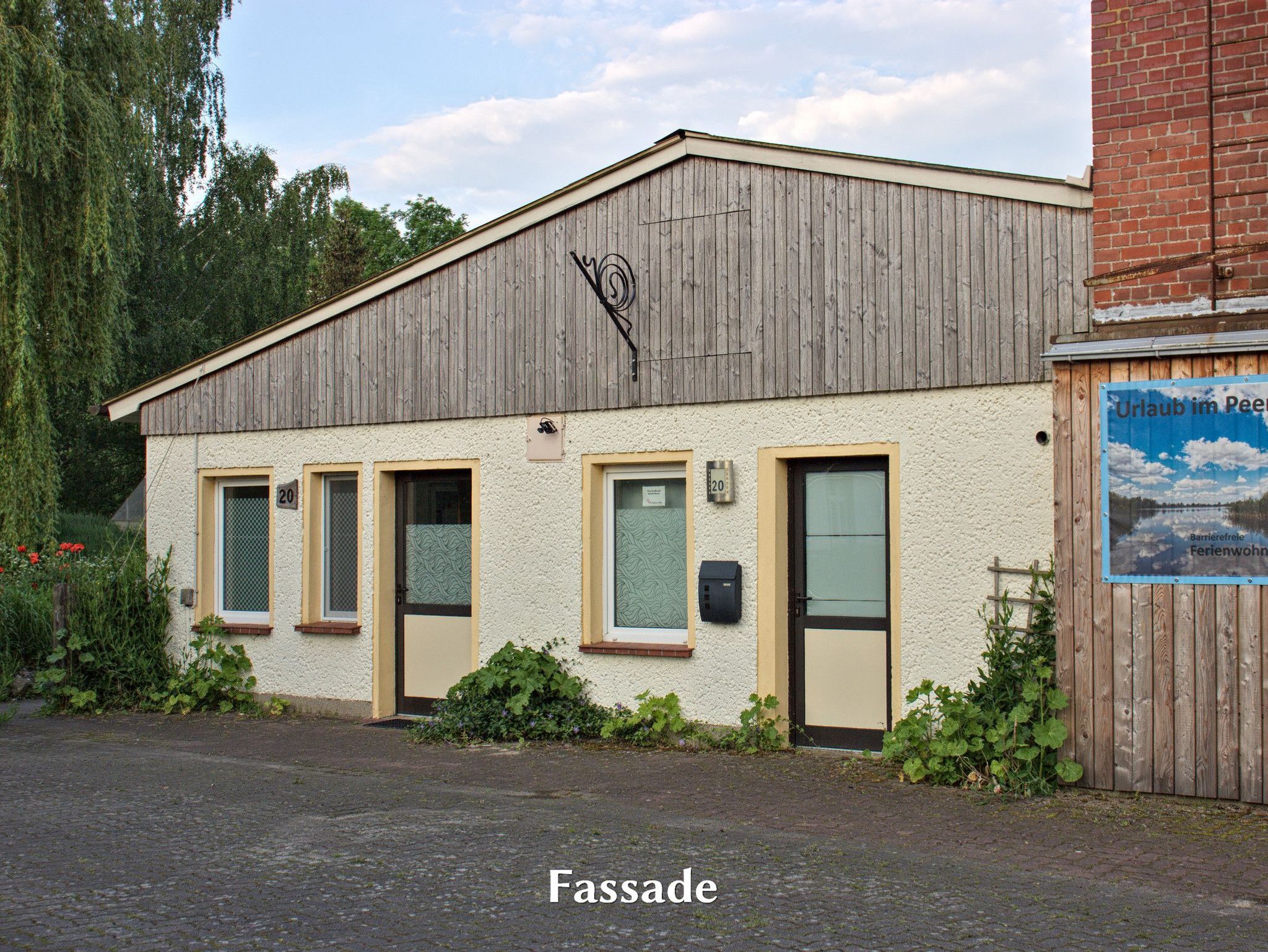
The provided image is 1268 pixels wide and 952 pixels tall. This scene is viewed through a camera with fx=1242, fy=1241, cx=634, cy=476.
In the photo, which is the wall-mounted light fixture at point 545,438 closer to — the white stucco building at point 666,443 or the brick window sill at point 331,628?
the white stucco building at point 666,443

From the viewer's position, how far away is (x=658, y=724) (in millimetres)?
9164

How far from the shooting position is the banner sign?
700 centimetres

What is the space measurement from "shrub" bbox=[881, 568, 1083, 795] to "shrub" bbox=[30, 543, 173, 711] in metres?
7.37

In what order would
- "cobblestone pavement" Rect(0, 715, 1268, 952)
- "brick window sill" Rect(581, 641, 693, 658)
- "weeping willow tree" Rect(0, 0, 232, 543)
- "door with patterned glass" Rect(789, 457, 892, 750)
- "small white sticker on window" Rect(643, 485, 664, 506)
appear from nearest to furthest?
"cobblestone pavement" Rect(0, 715, 1268, 952)
"door with patterned glass" Rect(789, 457, 892, 750)
"brick window sill" Rect(581, 641, 693, 658)
"small white sticker on window" Rect(643, 485, 664, 506)
"weeping willow tree" Rect(0, 0, 232, 543)

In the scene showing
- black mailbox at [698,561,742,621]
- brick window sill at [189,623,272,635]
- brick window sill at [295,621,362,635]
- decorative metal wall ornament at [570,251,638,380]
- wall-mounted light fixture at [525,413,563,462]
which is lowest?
brick window sill at [189,623,272,635]

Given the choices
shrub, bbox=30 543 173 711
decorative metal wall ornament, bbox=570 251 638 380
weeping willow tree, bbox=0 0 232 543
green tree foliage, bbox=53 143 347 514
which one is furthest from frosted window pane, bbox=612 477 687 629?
green tree foliage, bbox=53 143 347 514

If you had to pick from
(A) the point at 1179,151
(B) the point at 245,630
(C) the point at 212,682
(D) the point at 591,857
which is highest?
(A) the point at 1179,151

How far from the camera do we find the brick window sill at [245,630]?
11.4 metres

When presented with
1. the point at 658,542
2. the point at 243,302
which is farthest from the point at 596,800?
the point at 243,302

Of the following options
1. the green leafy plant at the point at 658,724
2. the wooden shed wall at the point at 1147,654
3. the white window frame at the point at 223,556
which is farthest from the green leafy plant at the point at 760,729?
the white window frame at the point at 223,556

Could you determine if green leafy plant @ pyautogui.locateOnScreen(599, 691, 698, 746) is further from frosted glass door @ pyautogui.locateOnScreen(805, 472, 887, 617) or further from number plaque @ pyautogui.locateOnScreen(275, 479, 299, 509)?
number plaque @ pyautogui.locateOnScreen(275, 479, 299, 509)

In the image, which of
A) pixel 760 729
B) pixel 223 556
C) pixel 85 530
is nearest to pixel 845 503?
pixel 760 729

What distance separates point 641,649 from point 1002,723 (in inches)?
114

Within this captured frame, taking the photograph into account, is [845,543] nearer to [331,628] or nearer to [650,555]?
[650,555]
